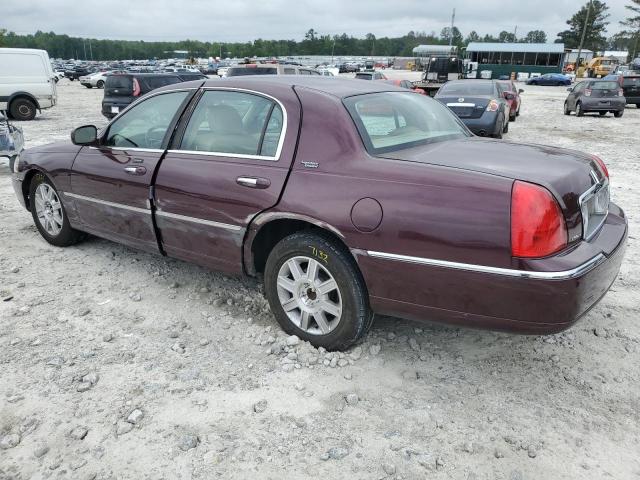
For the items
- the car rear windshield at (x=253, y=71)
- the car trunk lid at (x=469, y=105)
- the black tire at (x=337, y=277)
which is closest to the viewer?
the black tire at (x=337, y=277)

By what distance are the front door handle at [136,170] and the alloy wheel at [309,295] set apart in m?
1.41

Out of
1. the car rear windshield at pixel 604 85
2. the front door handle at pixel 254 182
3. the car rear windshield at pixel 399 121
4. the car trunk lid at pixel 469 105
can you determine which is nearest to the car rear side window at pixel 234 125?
the front door handle at pixel 254 182

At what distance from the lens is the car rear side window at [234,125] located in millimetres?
3397

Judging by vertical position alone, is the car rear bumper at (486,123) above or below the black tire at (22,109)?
above

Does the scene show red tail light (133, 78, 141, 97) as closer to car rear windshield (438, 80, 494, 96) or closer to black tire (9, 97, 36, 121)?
black tire (9, 97, 36, 121)

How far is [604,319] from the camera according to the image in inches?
146

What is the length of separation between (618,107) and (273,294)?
18635 mm

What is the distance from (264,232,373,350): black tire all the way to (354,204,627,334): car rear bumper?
96 millimetres

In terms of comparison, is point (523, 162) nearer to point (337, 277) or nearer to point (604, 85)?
point (337, 277)

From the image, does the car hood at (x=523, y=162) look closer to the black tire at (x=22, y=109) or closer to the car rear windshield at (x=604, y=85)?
the black tire at (x=22, y=109)

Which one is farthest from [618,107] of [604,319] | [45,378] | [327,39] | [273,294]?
[327,39]

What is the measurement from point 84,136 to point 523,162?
11.3ft

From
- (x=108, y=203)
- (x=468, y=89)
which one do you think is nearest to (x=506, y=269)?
(x=108, y=203)

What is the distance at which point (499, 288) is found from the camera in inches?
102
